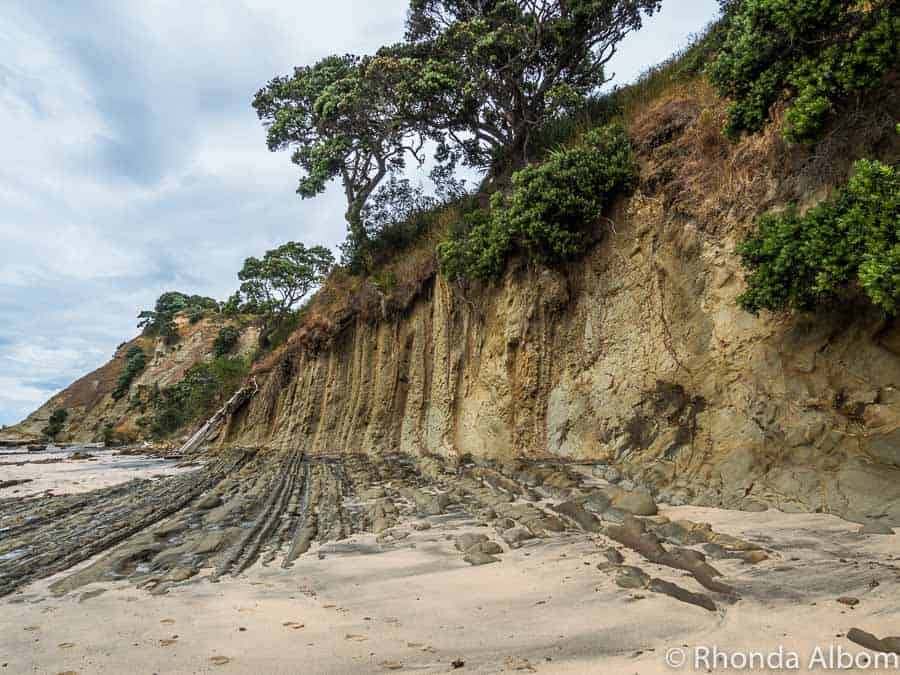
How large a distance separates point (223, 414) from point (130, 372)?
37704mm

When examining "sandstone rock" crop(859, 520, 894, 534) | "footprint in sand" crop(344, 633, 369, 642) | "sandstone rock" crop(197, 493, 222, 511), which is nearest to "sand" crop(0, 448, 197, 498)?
"sandstone rock" crop(197, 493, 222, 511)

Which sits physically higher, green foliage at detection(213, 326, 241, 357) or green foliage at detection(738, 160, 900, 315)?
green foliage at detection(213, 326, 241, 357)

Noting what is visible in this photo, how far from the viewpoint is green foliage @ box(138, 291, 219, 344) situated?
199 ft

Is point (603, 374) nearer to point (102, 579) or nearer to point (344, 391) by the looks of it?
point (102, 579)

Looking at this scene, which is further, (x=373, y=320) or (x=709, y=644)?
(x=373, y=320)

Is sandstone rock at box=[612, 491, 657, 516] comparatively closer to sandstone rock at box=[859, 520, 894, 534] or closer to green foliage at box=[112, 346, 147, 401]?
sandstone rock at box=[859, 520, 894, 534]

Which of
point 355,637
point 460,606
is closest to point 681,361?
point 460,606

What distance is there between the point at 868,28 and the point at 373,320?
53.8ft

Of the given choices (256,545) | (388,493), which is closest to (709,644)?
(256,545)

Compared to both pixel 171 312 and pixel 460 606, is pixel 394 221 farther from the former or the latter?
pixel 171 312

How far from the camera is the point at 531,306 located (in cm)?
1368

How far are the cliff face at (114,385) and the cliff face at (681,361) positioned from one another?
38.8 metres

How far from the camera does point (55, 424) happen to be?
53.7 m

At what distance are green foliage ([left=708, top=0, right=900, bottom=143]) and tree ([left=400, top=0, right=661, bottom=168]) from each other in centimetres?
787
